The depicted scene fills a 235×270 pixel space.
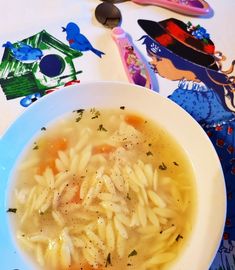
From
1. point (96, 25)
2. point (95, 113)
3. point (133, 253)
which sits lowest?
point (133, 253)

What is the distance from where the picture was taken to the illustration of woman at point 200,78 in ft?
4.12

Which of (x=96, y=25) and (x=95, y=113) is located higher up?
(x=96, y=25)

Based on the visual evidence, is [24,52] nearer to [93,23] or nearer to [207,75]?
[93,23]

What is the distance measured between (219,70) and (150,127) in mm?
389

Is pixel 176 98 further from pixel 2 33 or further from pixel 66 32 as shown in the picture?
pixel 2 33

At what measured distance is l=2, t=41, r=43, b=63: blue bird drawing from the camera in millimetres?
1473

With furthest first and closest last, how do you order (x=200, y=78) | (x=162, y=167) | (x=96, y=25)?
1. (x=96, y=25)
2. (x=200, y=78)
3. (x=162, y=167)

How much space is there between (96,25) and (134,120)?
49 cm

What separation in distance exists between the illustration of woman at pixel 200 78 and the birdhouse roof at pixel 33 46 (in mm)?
304

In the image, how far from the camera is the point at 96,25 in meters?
1.56

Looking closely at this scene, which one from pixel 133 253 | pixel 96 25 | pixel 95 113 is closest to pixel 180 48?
pixel 96 25

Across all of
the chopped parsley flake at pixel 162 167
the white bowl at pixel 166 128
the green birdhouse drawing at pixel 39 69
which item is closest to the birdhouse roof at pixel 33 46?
the green birdhouse drawing at pixel 39 69

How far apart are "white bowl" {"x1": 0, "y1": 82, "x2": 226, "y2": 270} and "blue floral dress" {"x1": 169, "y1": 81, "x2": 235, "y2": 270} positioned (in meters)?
0.11

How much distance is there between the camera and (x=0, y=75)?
1426 millimetres
